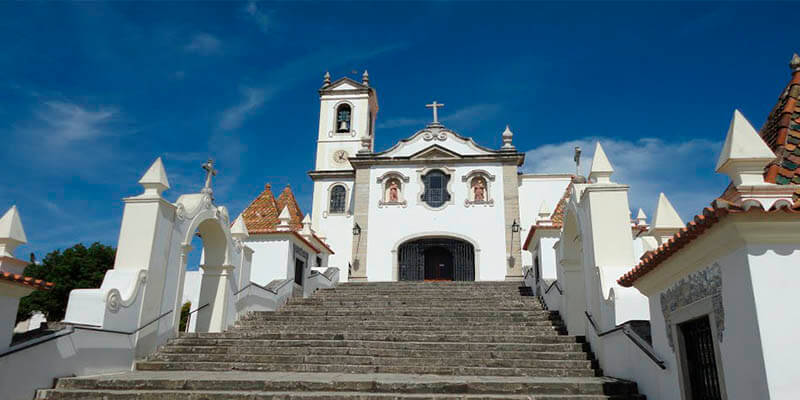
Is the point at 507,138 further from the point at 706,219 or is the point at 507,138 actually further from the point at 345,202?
the point at 706,219

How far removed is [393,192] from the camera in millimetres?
22609

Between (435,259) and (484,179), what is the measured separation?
405 centimetres

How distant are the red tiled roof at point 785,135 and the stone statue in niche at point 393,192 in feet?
52.6

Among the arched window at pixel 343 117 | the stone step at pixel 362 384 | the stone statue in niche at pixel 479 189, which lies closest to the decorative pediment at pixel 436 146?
the stone statue in niche at pixel 479 189

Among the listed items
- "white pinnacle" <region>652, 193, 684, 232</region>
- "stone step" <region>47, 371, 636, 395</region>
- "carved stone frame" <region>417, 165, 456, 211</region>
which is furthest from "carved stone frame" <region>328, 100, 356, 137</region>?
"white pinnacle" <region>652, 193, 684, 232</region>

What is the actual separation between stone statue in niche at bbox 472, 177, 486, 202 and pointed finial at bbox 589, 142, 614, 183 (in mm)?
13116

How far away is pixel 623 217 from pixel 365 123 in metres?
19.5

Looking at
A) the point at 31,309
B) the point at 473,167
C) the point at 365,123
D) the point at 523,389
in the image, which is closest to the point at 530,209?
the point at 473,167

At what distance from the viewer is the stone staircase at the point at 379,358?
6.74m

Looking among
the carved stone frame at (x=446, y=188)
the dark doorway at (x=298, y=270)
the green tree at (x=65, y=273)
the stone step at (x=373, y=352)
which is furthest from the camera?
the green tree at (x=65, y=273)

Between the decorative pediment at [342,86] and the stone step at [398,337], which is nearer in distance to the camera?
the stone step at [398,337]

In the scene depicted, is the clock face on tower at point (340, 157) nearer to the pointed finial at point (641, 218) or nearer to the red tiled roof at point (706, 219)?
the pointed finial at point (641, 218)

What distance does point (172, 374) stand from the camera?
26.1ft

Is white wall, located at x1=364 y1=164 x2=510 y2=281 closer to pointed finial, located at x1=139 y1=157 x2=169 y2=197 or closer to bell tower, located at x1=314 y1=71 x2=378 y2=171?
bell tower, located at x1=314 y1=71 x2=378 y2=171
